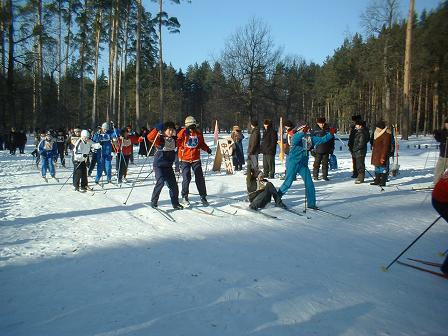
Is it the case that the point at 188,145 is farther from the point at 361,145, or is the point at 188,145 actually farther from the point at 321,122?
the point at 361,145

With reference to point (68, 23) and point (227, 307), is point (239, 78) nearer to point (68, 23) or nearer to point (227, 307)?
point (68, 23)

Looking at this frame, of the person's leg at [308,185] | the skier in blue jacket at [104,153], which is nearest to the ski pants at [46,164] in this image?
the skier in blue jacket at [104,153]

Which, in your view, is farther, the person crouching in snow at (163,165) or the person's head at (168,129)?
the person's head at (168,129)

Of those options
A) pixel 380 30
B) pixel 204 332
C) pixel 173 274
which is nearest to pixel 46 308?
pixel 173 274

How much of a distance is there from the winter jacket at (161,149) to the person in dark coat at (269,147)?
5.05 meters

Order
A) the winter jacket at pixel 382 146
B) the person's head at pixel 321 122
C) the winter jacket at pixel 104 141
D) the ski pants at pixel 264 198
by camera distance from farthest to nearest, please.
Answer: the winter jacket at pixel 104 141
the person's head at pixel 321 122
the winter jacket at pixel 382 146
the ski pants at pixel 264 198

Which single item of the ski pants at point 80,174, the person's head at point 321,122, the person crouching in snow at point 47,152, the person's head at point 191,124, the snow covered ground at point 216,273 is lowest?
the snow covered ground at point 216,273

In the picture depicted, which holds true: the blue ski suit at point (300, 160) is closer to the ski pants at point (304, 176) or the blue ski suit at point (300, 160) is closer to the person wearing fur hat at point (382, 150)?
the ski pants at point (304, 176)

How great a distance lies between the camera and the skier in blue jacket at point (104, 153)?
1175cm

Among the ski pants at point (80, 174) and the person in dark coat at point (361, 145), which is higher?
the person in dark coat at point (361, 145)

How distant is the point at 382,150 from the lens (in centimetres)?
1007

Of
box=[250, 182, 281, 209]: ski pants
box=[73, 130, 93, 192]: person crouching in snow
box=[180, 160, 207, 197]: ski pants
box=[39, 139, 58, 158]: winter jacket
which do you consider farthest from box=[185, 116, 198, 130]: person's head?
box=[39, 139, 58, 158]: winter jacket

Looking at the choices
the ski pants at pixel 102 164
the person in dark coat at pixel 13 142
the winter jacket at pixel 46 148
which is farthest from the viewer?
the person in dark coat at pixel 13 142

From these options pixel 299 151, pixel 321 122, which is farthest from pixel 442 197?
pixel 321 122
